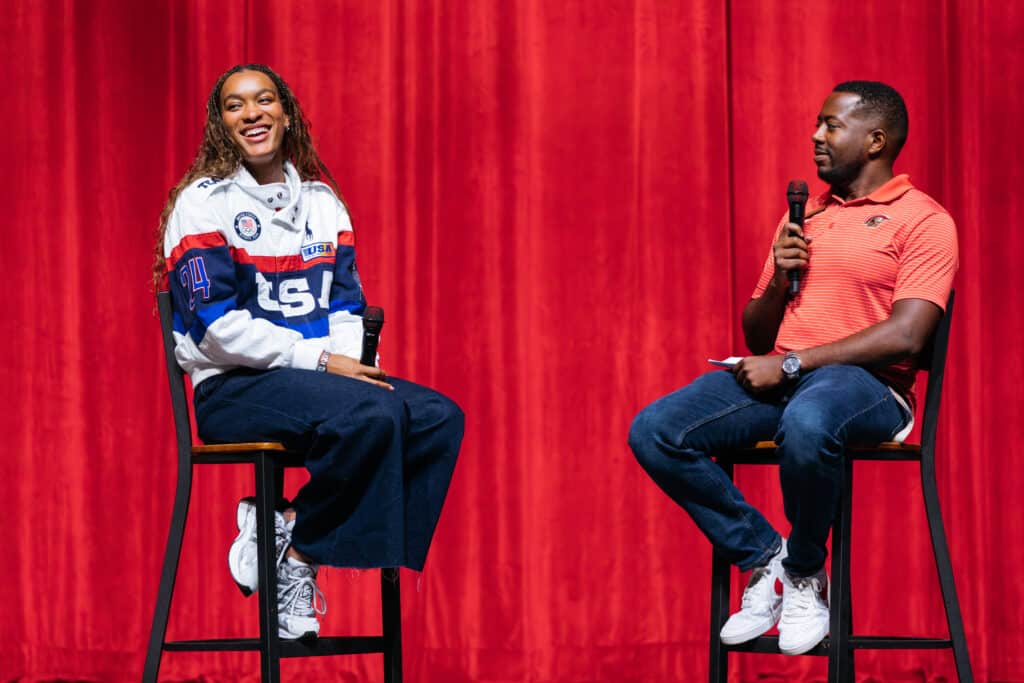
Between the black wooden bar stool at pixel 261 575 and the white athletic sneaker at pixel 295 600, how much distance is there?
2cm

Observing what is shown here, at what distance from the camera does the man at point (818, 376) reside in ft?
7.20

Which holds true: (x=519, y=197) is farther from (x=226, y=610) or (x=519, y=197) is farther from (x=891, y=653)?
(x=891, y=653)

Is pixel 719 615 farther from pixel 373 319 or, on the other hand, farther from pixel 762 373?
pixel 373 319

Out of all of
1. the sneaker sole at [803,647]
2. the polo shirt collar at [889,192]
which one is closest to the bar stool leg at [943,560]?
the sneaker sole at [803,647]

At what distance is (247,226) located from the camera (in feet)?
7.66

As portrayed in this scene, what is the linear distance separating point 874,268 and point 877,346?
19cm

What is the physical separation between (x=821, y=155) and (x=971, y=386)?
1.04m

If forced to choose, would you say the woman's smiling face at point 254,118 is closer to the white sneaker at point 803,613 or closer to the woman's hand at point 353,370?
the woman's hand at point 353,370

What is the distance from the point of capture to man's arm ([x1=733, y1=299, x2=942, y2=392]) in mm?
2258

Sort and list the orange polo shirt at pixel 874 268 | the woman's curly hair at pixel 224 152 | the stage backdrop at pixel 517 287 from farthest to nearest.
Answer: the stage backdrop at pixel 517 287, the woman's curly hair at pixel 224 152, the orange polo shirt at pixel 874 268

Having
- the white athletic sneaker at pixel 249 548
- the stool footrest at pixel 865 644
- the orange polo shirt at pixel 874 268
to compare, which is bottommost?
the stool footrest at pixel 865 644

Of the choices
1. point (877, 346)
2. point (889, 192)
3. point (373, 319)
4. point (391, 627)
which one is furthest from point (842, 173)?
point (391, 627)

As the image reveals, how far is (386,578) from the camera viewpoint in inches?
92.6

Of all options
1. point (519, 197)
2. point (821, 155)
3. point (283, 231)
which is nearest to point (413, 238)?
point (519, 197)
